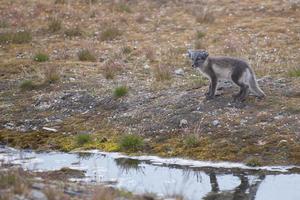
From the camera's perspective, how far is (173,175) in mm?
10570

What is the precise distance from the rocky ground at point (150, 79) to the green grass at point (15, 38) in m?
0.05

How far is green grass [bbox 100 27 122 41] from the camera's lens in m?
20.0

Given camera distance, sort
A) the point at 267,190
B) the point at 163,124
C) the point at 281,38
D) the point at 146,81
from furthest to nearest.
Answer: the point at 281,38, the point at 146,81, the point at 163,124, the point at 267,190

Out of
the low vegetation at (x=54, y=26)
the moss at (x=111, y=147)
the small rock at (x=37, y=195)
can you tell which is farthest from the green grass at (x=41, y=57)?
the small rock at (x=37, y=195)

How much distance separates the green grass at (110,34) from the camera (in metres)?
20.0

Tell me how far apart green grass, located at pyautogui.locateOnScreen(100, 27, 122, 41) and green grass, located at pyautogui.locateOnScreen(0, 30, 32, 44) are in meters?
2.28

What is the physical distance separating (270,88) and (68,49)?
719 centimetres

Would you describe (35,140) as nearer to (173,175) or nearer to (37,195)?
(173,175)

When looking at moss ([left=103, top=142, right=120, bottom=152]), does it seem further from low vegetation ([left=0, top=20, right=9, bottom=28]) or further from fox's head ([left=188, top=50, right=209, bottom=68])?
low vegetation ([left=0, top=20, right=9, bottom=28])

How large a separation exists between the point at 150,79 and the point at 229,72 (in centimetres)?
310

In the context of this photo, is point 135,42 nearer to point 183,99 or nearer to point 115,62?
point 115,62

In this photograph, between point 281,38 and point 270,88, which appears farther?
point 281,38

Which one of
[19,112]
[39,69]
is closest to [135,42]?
[39,69]

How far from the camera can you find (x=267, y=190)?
32.0 feet
